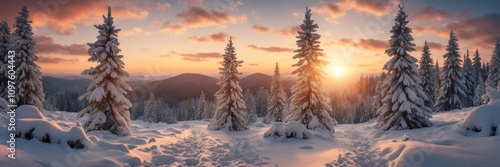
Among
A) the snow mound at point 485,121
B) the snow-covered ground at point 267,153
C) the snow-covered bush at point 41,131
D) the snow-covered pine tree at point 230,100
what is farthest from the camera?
the snow-covered pine tree at point 230,100

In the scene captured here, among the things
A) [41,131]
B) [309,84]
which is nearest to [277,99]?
[309,84]

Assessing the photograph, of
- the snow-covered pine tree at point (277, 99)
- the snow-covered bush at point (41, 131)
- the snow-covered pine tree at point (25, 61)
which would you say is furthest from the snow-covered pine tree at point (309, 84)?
the snow-covered pine tree at point (25, 61)

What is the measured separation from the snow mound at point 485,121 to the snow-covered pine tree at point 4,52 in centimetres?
3756

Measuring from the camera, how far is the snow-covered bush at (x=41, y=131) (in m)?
9.95

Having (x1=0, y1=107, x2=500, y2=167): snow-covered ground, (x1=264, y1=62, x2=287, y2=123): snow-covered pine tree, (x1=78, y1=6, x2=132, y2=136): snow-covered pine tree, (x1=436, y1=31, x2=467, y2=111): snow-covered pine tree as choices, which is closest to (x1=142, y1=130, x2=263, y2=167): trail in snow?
(x1=0, y1=107, x2=500, y2=167): snow-covered ground

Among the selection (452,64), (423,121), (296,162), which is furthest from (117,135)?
(452,64)

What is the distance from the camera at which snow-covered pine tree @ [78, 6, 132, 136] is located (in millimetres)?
17188

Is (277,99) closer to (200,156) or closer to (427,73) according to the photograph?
(427,73)

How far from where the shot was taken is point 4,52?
93.2 feet

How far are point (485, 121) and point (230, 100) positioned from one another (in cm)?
2092

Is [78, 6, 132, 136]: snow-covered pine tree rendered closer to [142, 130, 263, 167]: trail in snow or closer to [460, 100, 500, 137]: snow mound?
[142, 130, 263, 167]: trail in snow

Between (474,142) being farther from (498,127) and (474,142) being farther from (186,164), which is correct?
(186,164)

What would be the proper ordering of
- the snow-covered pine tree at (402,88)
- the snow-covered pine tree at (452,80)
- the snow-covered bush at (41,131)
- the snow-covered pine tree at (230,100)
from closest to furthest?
the snow-covered bush at (41,131), the snow-covered pine tree at (402,88), the snow-covered pine tree at (230,100), the snow-covered pine tree at (452,80)

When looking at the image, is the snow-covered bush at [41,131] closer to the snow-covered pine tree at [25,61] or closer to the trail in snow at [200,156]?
the trail in snow at [200,156]
